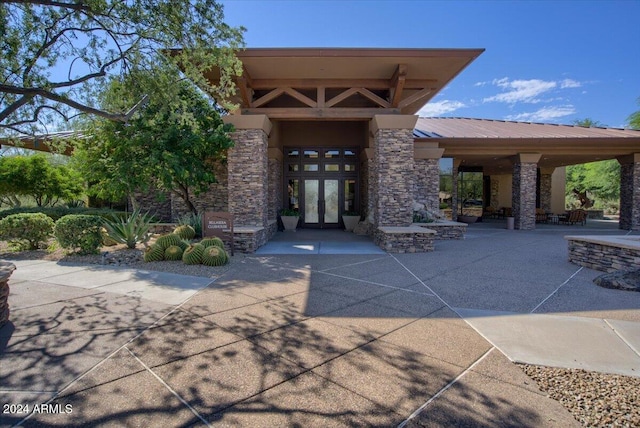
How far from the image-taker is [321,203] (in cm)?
1606

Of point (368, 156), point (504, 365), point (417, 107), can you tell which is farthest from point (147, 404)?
point (417, 107)

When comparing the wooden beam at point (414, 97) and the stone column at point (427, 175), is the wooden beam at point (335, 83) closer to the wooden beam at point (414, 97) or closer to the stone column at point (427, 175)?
the wooden beam at point (414, 97)

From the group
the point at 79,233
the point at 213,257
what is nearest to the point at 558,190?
the point at 213,257

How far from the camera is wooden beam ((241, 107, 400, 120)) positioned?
37.8 feet

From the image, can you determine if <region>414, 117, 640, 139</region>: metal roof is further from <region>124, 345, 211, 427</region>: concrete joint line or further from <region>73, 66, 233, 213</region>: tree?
<region>124, 345, 211, 427</region>: concrete joint line

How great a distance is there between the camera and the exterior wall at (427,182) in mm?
14438

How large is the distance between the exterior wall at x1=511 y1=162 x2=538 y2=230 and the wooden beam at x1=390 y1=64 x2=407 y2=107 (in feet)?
27.8

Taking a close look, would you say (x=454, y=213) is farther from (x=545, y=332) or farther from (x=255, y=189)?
(x=545, y=332)

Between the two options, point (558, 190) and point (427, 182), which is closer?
point (427, 182)

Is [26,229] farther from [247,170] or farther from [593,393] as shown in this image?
[593,393]

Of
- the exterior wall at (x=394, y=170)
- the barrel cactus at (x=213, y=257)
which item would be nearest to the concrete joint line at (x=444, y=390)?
the barrel cactus at (x=213, y=257)

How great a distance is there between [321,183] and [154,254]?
9.07m

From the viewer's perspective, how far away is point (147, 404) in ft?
9.07

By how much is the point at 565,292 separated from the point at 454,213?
10.8 metres
